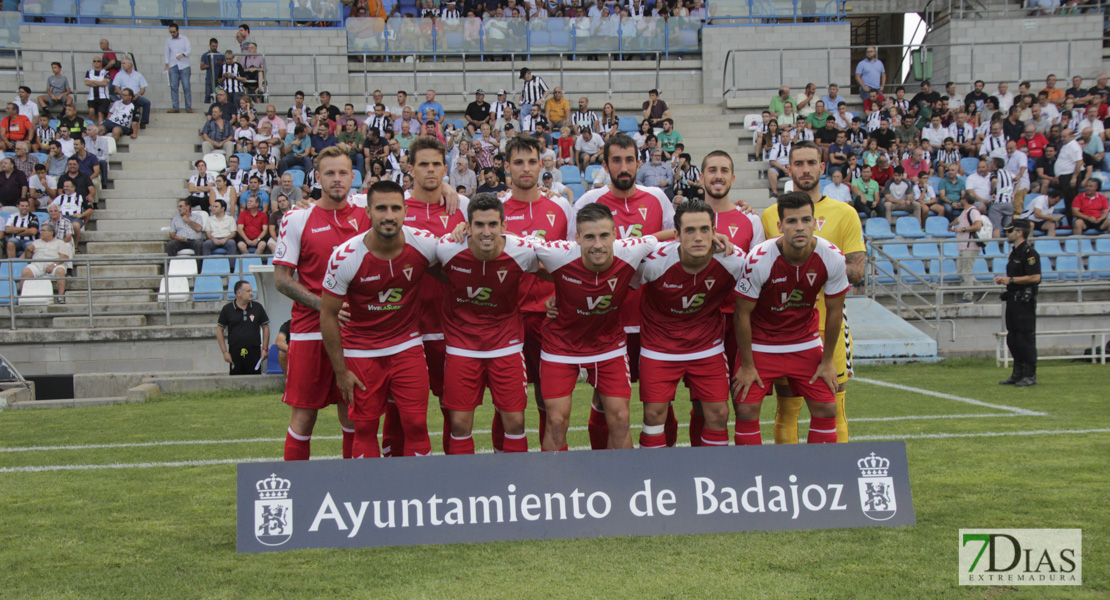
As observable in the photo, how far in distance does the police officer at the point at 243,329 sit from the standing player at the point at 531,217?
8.01 m

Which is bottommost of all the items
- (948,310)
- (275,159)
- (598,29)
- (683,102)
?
(948,310)

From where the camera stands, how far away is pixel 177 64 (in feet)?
74.9

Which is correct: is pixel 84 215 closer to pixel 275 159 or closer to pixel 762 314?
pixel 275 159

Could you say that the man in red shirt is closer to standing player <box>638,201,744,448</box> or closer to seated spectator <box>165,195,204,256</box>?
standing player <box>638,201,744,448</box>

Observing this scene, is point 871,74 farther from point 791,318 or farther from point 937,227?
point 791,318

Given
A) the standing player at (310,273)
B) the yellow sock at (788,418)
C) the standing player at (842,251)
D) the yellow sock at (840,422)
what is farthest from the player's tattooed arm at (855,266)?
the standing player at (310,273)

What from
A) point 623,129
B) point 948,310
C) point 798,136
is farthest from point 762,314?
point 623,129

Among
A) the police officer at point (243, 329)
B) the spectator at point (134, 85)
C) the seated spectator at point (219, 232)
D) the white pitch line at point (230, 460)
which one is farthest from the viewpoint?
the spectator at point (134, 85)

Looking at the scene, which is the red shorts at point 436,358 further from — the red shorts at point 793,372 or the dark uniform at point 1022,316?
the dark uniform at point 1022,316

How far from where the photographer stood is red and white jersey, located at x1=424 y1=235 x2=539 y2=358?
20.1ft

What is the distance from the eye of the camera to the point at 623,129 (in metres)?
A: 22.1

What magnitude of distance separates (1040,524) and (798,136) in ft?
52.1

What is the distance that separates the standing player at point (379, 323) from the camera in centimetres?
595

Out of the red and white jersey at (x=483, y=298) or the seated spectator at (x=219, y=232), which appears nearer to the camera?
the red and white jersey at (x=483, y=298)
